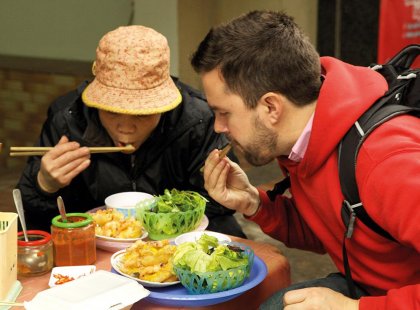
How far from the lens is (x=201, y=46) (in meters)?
2.02

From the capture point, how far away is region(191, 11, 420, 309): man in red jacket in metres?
1.72

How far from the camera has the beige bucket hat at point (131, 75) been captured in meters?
2.43

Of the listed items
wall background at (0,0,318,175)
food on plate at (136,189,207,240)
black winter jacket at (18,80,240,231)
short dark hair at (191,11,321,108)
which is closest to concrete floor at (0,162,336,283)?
wall background at (0,0,318,175)

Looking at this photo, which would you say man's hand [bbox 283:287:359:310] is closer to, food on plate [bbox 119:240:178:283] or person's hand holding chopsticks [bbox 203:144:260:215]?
food on plate [bbox 119:240:178:283]

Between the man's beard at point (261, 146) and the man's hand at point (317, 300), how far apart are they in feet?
1.42

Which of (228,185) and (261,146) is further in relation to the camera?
(228,185)

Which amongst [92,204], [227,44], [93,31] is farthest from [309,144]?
[93,31]

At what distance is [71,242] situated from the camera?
194 centimetres

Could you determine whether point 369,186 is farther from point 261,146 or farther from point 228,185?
point 228,185

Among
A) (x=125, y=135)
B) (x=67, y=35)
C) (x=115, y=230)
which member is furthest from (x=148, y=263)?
(x=67, y=35)

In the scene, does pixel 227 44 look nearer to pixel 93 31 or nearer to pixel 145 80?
pixel 145 80

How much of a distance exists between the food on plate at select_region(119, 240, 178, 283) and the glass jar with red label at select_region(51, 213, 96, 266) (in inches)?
4.7

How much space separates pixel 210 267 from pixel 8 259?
1.74ft

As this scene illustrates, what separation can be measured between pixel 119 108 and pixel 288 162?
69 cm
